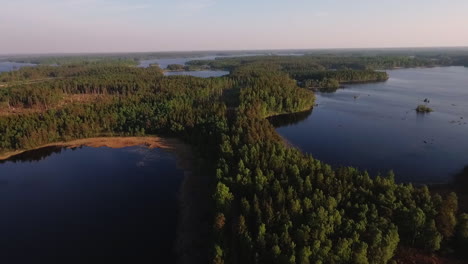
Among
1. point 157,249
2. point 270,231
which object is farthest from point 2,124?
point 270,231

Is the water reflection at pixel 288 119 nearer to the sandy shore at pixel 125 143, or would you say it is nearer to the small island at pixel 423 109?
the sandy shore at pixel 125 143

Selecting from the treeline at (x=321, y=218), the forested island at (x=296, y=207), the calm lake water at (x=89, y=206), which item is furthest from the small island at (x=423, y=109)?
the calm lake water at (x=89, y=206)

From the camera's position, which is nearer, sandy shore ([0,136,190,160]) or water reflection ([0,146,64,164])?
water reflection ([0,146,64,164])

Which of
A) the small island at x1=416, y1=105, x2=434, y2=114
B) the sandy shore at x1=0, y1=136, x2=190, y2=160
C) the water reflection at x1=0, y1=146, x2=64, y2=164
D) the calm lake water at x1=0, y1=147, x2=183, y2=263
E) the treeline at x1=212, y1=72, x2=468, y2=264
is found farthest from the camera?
the small island at x1=416, y1=105, x2=434, y2=114

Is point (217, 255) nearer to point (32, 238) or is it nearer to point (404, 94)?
point (32, 238)

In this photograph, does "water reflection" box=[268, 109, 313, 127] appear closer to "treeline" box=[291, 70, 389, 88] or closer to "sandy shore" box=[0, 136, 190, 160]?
"sandy shore" box=[0, 136, 190, 160]

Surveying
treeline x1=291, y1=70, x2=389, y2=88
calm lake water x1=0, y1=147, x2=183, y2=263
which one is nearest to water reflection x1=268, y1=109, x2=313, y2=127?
calm lake water x1=0, y1=147, x2=183, y2=263

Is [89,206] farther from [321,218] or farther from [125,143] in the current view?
[321,218]
